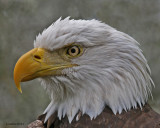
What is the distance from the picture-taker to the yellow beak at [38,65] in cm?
252

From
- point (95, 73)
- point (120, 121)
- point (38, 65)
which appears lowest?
point (120, 121)

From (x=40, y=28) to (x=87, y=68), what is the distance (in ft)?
14.8

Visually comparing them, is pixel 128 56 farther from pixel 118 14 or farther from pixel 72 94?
pixel 118 14

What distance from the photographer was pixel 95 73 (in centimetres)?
261

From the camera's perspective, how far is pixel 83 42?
2.61m

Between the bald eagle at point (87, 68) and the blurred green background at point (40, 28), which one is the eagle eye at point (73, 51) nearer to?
the bald eagle at point (87, 68)

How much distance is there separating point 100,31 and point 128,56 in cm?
36

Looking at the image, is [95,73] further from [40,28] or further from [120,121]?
[40,28]

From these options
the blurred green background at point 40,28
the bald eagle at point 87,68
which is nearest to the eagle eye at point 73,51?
the bald eagle at point 87,68

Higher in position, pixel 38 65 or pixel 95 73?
pixel 38 65

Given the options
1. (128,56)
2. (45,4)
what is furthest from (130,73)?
(45,4)

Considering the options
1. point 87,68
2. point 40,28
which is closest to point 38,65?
point 87,68

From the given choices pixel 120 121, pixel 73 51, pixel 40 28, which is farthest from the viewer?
pixel 40 28

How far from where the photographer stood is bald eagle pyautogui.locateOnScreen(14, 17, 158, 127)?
259 centimetres
